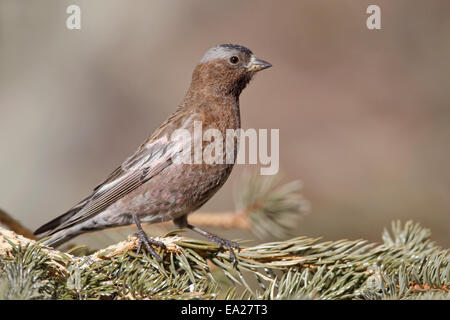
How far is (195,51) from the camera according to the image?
9539 mm

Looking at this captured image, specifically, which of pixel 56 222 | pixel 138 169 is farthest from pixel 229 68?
pixel 56 222

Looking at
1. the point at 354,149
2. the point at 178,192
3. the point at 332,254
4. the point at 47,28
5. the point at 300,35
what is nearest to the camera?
the point at 332,254

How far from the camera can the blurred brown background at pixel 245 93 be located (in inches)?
326

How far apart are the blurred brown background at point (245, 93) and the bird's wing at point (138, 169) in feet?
11.8

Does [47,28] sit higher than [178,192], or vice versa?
[47,28]

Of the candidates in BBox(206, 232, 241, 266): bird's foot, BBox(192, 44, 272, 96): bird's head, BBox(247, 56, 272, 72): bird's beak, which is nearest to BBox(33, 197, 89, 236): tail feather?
BBox(206, 232, 241, 266): bird's foot

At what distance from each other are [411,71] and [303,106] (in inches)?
87.4

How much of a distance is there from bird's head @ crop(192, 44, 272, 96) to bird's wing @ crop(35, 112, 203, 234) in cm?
49

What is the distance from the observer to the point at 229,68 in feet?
15.4
